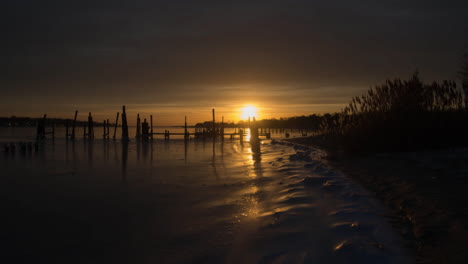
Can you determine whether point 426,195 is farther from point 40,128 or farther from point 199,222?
point 40,128

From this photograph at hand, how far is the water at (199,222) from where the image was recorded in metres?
4.04

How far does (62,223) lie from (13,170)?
8.75m

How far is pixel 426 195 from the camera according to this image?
5609 millimetres

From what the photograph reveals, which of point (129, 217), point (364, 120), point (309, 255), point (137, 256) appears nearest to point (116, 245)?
point (137, 256)

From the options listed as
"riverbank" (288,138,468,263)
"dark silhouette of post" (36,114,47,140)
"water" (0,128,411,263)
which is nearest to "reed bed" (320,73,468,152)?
"riverbank" (288,138,468,263)

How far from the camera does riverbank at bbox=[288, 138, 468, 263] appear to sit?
3.75m

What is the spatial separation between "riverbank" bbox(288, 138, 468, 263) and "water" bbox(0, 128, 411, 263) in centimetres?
31

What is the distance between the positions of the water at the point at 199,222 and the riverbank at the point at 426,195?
0.31 m

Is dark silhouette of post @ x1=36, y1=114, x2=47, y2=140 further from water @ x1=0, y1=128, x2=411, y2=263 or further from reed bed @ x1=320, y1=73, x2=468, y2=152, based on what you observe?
reed bed @ x1=320, y1=73, x2=468, y2=152

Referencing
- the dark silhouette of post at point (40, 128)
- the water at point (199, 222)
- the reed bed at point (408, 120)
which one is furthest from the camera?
the dark silhouette of post at point (40, 128)

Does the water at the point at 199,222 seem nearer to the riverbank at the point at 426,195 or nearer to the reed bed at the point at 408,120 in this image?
the riverbank at the point at 426,195

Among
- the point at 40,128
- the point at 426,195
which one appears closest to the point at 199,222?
the point at 426,195

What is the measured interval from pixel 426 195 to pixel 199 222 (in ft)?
12.6

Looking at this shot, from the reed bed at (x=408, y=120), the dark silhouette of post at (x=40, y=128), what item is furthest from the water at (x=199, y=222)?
the dark silhouette of post at (x=40, y=128)
